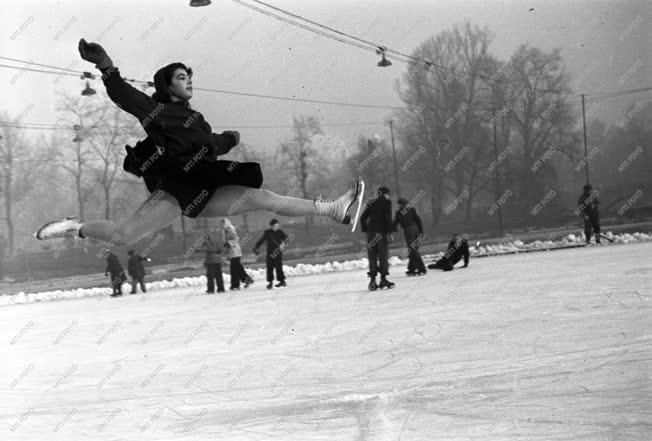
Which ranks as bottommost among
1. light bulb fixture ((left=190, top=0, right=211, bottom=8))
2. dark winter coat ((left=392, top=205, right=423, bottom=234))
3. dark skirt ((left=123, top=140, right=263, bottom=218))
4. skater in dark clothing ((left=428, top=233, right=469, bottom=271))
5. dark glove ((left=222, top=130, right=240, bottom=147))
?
skater in dark clothing ((left=428, top=233, right=469, bottom=271))

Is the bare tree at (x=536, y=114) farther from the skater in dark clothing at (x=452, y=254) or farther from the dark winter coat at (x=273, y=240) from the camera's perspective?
the dark winter coat at (x=273, y=240)

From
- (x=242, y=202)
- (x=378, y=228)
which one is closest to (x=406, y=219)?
(x=378, y=228)

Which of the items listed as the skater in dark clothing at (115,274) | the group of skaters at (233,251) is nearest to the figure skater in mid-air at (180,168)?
the group of skaters at (233,251)

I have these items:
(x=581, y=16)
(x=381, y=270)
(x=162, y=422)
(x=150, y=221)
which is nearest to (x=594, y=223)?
(x=381, y=270)

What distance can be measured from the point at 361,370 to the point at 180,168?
399 cm

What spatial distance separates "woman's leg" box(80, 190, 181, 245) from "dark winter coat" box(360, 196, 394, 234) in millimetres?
10381

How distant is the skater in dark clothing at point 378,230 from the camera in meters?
14.5

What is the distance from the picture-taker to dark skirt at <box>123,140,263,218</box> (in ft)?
11.5

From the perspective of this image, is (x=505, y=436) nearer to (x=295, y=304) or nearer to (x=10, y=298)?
(x=295, y=304)

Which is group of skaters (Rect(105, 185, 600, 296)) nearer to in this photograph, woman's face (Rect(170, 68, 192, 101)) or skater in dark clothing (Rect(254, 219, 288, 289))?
skater in dark clothing (Rect(254, 219, 288, 289))

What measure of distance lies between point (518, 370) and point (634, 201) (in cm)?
3680

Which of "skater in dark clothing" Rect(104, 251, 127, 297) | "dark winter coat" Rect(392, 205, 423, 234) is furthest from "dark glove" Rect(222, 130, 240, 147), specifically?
"skater in dark clothing" Rect(104, 251, 127, 297)

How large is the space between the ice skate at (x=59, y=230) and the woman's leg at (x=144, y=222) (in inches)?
6.4

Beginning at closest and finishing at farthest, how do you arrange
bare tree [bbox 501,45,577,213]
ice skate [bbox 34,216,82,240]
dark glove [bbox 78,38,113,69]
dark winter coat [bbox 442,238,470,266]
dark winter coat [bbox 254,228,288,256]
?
dark glove [bbox 78,38,113,69] → ice skate [bbox 34,216,82,240] → dark winter coat [bbox 254,228,288,256] → dark winter coat [bbox 442,238,470,266] → bare tree [bbox 501,45,577,213]
